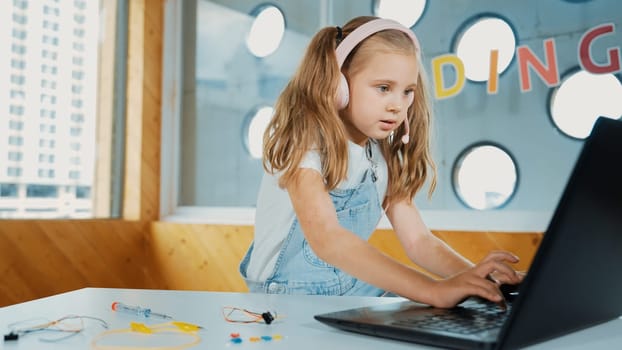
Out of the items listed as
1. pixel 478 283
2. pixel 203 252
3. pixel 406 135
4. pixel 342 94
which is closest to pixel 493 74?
pixel 406 135

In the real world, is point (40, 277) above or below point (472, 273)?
below

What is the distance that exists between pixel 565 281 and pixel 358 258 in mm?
405

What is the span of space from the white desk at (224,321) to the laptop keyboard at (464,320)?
40 millimetres

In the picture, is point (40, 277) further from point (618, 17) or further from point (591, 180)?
point (591, 180)

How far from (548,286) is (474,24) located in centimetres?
198

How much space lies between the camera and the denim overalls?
4.11 feet

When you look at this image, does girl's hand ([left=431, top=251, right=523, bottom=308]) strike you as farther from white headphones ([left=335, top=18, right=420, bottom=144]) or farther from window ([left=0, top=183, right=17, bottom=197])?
window ([left=0, top=183, right=17, bottom=197])

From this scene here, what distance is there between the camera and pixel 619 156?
0.58m

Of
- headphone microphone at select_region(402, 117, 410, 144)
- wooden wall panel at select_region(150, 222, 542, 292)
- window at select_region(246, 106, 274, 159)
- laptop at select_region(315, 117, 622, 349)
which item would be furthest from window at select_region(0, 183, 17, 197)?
laptop at select_region(315, 117, 622, 349)

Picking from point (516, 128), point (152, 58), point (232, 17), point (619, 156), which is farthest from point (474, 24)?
point (619, 156)

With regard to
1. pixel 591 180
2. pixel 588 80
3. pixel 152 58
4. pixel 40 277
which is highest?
pixel 152 58

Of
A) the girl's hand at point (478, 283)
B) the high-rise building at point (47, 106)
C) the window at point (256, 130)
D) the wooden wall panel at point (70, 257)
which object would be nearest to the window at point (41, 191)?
the high-rise building at point (47, 106)

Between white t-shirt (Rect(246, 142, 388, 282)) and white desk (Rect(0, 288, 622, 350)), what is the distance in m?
0.35

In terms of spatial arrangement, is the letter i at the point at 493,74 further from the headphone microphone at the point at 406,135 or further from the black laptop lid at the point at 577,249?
the black laptop lid at the point at 577,249
